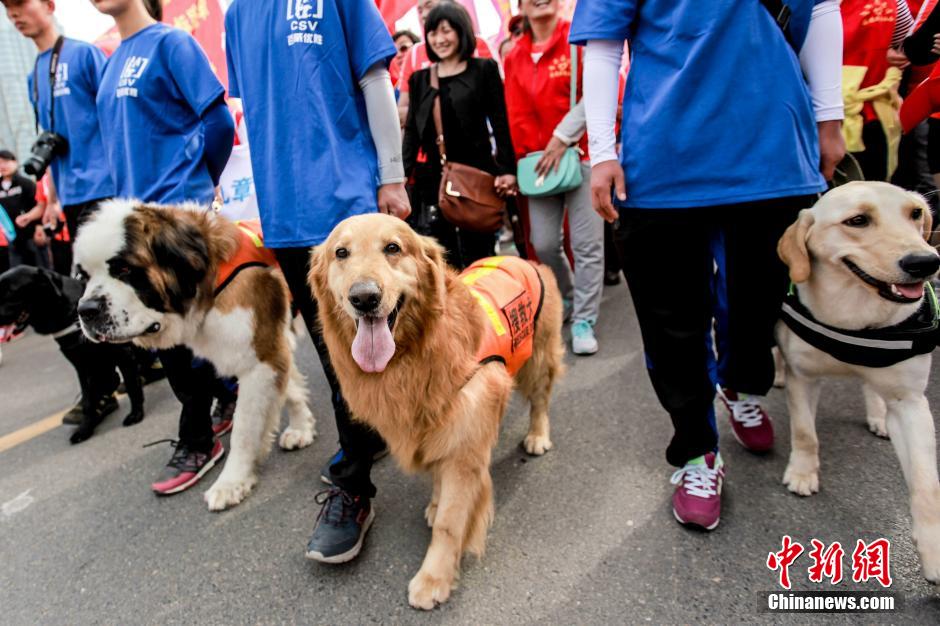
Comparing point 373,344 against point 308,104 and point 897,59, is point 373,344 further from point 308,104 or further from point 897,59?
point 897,59

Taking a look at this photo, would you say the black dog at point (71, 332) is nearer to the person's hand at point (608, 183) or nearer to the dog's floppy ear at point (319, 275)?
the dog's floppy ear at point (319, 275)

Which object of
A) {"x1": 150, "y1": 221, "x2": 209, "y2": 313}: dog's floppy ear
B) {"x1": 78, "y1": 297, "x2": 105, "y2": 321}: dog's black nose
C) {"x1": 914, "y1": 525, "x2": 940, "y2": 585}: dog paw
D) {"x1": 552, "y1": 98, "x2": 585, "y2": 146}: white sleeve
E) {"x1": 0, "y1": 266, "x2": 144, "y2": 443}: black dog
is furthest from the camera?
{"x1": 552, "y1": 98, "x2": 585, "y2": 146}: white sleeve

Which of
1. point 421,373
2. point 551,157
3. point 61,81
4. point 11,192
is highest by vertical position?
point 61,81

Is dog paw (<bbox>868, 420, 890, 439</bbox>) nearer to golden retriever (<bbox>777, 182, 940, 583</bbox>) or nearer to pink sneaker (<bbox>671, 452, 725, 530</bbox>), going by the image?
golden retriever (<bbox>777, 182, 940, 583</bbox>)

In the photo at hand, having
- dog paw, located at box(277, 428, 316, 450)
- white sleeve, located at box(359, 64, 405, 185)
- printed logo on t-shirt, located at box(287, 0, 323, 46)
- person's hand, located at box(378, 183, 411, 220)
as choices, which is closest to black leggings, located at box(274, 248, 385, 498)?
person's hand, located at box(378, 183, 411, 220)

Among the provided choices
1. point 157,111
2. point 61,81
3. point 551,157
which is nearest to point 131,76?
point 157,111

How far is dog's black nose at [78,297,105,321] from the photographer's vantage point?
2133mm

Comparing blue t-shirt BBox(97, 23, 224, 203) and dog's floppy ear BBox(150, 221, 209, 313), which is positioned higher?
blue t-shirt BBox(97, 23, 224, 203)

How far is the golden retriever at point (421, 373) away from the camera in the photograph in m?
1.71

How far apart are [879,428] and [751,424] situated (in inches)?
23.8

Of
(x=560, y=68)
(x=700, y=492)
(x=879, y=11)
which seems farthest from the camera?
(x=560, y=68)

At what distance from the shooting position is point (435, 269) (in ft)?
5.97

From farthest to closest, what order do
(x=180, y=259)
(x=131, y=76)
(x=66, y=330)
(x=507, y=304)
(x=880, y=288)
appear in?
(x=66, y=330)
(x=131, y=76)
(x=180, y=259)
(x=507, y=304)
(x=880, y=288)

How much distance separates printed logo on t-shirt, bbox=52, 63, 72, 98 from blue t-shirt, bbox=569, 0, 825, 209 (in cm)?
301
